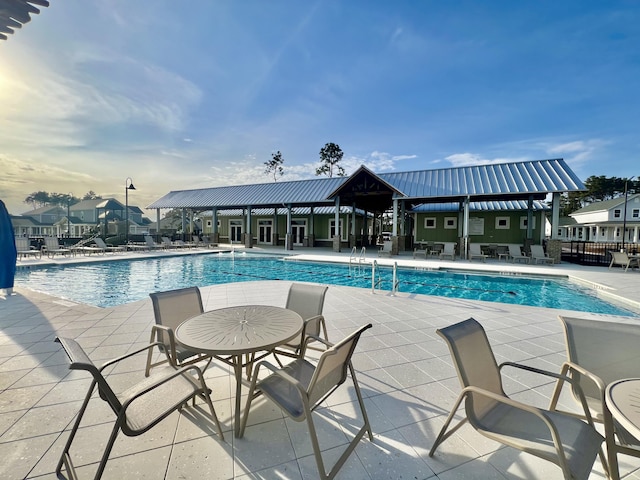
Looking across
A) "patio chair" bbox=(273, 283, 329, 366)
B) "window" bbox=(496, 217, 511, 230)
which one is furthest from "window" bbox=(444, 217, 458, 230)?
"patio chair" bbox=(273, 283, 329, 366)

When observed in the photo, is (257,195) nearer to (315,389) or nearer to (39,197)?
(315,389)

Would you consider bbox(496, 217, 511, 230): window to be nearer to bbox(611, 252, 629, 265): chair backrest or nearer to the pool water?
bbox(611, 252, 629, 265): chair backrest

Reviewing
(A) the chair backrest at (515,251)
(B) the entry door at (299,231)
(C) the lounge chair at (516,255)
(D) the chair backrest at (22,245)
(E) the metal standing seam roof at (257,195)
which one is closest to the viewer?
(D) the chair backrest at (22,245)

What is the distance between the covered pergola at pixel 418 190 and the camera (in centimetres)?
1269

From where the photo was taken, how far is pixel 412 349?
3.48m

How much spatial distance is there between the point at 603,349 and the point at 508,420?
97 cm

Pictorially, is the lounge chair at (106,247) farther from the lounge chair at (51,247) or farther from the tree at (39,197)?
the tree at (39,197)

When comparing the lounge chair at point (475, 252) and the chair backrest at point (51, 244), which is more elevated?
the chair backrest at point (51, 244)

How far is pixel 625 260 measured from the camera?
10664 mm

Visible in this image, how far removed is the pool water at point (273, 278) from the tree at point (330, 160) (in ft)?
80.5

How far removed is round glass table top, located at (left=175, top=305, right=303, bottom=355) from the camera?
1.99m

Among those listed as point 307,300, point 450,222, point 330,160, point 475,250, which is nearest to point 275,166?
point 330,160

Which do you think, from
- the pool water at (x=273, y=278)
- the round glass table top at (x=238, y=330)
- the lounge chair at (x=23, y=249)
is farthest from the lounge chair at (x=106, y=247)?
the round glass table top at (x=238, y=330)

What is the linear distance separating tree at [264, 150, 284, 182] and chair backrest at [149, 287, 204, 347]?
3510cm
